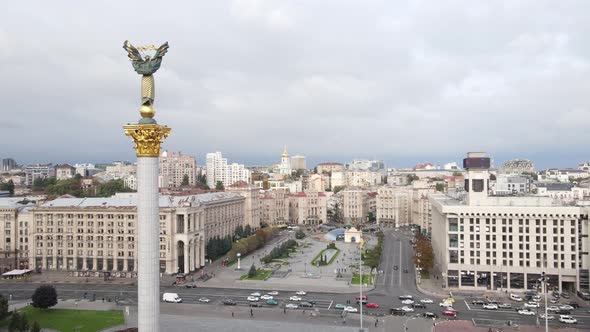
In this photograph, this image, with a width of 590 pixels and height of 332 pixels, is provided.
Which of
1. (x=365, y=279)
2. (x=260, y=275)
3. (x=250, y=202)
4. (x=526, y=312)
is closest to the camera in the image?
(x=526, y=312)

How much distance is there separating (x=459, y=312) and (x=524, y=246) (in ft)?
47.2

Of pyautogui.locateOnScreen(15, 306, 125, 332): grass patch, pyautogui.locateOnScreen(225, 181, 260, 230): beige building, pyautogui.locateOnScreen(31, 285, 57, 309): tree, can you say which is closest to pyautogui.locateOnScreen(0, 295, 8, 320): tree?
pyautogui.locateOnScreen(15, 306, 125, 332): grass patch

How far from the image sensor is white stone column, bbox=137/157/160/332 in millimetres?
26641

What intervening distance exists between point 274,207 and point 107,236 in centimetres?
6966

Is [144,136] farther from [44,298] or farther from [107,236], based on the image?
[107,236]

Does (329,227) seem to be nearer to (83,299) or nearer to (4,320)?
(83,299)

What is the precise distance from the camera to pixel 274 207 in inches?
5546

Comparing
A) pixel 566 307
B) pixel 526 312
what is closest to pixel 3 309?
pixel 526 312

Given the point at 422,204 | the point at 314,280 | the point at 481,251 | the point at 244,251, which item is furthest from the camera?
the point at 422,204

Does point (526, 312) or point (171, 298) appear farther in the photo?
point (171, 298)

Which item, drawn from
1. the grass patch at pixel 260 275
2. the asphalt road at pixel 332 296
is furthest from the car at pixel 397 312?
the grass patch at pixel 260 275

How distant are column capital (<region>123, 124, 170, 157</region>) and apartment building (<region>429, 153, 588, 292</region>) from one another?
45.2m

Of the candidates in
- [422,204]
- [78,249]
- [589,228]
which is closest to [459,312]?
[589,228]

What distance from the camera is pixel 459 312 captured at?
52312 mm
